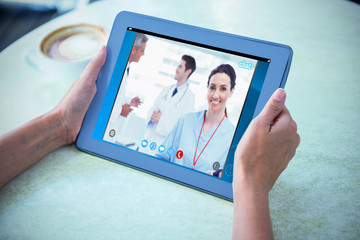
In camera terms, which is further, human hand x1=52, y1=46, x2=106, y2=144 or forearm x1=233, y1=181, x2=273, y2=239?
human hand x1=52, y1=46, x2=106, y2=144

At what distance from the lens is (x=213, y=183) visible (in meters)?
0.49

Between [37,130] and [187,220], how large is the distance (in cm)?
33

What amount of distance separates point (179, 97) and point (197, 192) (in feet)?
0.55

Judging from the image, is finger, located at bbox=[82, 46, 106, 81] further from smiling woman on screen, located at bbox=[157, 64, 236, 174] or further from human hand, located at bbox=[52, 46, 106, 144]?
smiling woman on screen, located at bbox=[157, 64, 236, 174]

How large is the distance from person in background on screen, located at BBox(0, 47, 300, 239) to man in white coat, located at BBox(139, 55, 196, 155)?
0.12 metres

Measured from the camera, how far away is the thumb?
45cm

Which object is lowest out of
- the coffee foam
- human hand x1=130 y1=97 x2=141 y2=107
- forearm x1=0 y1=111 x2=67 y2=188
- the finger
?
forearm x1=0 y1=111 x2=67 y2=188

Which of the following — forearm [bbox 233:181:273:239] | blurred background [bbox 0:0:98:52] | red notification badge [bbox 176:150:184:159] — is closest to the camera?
forearm [bbox 233:181:273:239]

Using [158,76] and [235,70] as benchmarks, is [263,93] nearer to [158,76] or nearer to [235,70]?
[235,70]

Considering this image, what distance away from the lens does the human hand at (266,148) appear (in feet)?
1.47

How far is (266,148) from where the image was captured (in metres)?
0.47

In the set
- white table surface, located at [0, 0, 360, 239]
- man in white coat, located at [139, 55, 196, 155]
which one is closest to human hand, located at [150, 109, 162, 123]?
man in white coat, located at [139, 55, 196, 155]

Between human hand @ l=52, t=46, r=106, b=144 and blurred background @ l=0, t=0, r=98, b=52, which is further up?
blurred background @ l=0, t=0, r=98, b=52

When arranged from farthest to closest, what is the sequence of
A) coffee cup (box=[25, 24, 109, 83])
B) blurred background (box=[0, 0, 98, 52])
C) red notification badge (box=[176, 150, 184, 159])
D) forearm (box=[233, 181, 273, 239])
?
blurred background (box=[0, 0, 98, 52]) → coffee cup (box=[25, 24, 109, 83]) → red notification badge (box=[176, 150, 184, 159]) → forearm (box=[233, 181, 273, 239])
